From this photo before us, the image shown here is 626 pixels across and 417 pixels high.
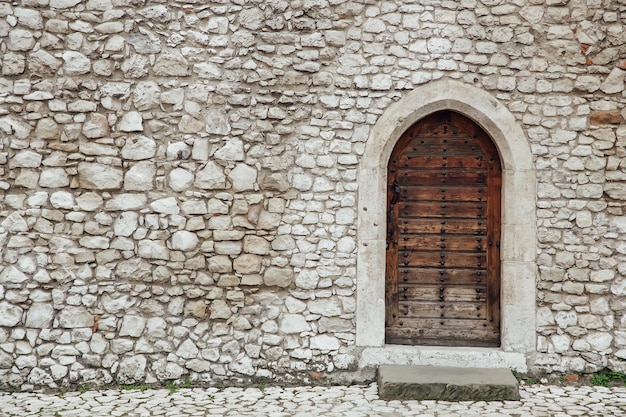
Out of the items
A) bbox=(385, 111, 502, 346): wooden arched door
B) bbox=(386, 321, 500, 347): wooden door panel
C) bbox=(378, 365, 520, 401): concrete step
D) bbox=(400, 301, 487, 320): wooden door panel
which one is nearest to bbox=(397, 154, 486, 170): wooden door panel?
bbox=(385, 111, 502, 346): wooden arched door

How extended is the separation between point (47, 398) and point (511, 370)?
3911 millimetres

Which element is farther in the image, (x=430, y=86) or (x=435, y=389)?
(x=430, y=86)

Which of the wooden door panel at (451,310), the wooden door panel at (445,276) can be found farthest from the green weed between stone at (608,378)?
the wooden door panel at (445,276)

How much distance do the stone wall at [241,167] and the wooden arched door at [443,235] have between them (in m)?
0.43

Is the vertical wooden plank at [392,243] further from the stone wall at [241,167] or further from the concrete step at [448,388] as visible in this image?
the concrete step at [448,388]

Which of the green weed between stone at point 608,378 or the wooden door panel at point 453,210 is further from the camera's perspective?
the wooden door panel at point 453,210

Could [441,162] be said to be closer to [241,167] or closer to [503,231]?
[503,231]

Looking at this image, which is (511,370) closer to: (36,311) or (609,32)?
(609,32)

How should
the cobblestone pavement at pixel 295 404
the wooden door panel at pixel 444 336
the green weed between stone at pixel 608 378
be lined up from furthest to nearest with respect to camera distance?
1. the wooden door panel at pixel 444 336
2. the green weed between stone at pixel 608 378
3. the cobblestone pavement at pixel 295 404

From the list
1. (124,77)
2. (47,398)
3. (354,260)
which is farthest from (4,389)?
(354,260)

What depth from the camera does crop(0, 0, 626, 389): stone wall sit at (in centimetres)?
513

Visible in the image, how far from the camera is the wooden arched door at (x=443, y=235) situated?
5.39m

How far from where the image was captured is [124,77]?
5227 mm

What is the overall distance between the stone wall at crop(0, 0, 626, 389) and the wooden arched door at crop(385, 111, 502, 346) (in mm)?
429
